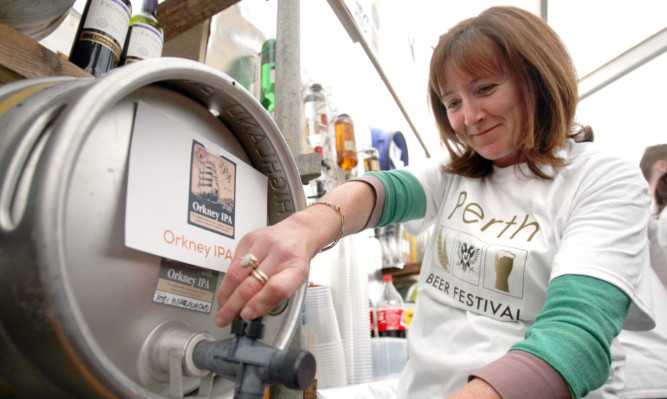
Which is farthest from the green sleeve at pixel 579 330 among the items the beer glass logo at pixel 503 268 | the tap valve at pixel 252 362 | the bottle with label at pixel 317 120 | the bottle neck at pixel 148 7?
the bottle with label at pixel 317 120

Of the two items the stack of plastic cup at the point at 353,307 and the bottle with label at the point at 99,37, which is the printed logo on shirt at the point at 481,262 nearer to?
the stack of plastic cup at the point at 353,307

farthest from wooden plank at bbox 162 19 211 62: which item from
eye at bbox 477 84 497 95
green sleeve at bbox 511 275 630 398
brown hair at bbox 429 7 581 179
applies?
green sleeve at bbox 511 275 630 398

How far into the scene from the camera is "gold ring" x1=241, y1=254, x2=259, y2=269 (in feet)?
1.48

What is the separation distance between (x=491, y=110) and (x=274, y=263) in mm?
618

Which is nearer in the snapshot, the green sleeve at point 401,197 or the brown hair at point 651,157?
the green sleeve at point 401,197

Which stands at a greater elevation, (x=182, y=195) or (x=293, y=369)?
(x=182, y=195)

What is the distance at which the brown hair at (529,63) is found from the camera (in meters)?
0.84

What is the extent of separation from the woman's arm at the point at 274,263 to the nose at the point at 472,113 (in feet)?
1.37

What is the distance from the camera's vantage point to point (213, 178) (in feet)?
1.65

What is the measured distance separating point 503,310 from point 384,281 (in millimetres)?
1207

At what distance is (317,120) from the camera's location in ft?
4.95

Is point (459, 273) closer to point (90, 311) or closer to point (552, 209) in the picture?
point (552, 209)

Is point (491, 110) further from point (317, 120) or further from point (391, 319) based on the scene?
point (391, 319)

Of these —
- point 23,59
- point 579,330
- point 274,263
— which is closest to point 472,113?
point 579,330
